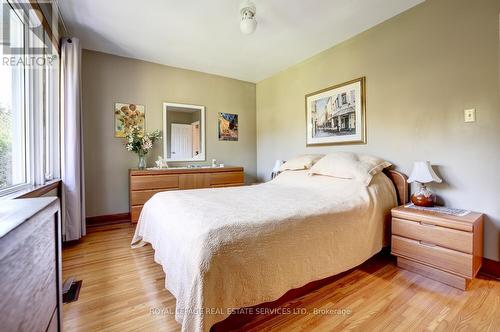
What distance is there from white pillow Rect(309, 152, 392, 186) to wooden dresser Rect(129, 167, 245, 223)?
5.29 ft

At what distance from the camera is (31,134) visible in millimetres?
2051

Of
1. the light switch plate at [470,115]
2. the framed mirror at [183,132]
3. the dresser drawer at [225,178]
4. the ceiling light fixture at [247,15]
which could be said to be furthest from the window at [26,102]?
the light switch plate at [470,115]

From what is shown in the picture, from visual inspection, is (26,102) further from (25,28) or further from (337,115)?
(337,115)

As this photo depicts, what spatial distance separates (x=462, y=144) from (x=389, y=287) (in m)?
1.44

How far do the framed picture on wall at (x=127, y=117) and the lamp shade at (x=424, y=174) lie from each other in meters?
3.67

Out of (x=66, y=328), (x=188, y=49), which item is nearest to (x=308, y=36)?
(x=188, y=49)

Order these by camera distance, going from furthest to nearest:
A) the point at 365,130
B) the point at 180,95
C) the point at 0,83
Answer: the point at 180,95 → the point at 365,130 → the point at 0,83

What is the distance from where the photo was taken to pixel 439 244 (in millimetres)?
1804

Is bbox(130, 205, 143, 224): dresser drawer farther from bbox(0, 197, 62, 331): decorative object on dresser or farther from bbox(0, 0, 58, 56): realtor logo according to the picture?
bbox(0, 197, 62, 331): decorative object on dresser

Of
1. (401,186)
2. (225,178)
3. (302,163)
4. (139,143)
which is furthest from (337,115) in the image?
(139,143)

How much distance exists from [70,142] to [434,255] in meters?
3.80

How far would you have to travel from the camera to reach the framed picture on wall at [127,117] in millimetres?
3434

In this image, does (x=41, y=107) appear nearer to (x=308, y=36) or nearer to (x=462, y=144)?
(x=308, y=36)

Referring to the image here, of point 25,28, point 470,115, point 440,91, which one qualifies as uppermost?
point 25,28
